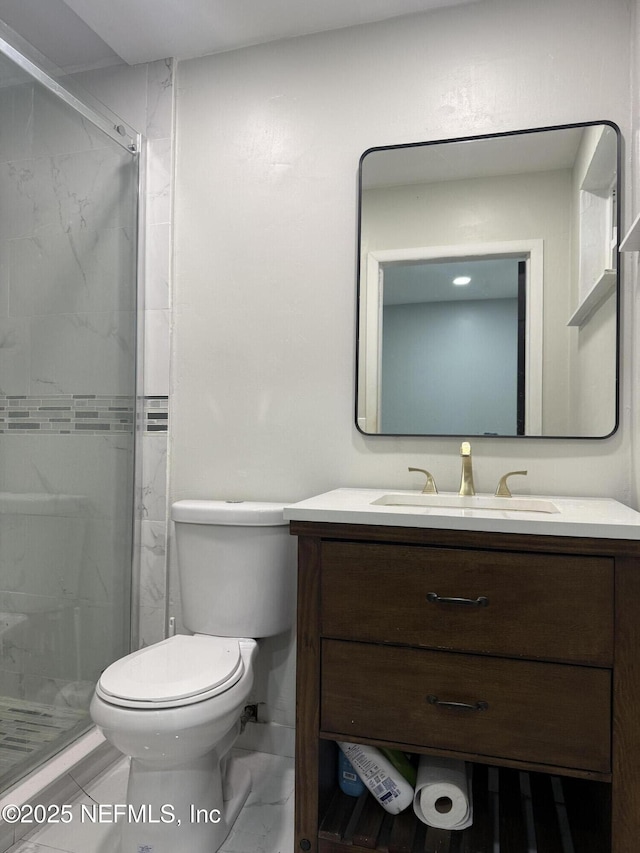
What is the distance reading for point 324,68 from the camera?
192 cm

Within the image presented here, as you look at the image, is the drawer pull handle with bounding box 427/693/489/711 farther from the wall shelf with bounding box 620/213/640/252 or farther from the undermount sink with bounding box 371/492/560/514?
the wall shelf with bounding box 620/213/640/252

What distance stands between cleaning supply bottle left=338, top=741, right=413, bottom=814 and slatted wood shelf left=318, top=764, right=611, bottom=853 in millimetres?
39

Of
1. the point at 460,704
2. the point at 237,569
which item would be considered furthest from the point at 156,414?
the point at 460,704

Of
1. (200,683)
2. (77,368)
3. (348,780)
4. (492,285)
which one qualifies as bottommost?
(348,780)

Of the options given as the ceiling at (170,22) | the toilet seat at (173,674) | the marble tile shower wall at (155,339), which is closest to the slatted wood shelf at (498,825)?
the toilet seat at (173,674)

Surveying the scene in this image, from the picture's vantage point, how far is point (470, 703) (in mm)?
1240

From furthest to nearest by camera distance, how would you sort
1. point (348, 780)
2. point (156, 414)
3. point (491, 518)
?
point (156, 414)
point (348, 780)
point (491, 518)

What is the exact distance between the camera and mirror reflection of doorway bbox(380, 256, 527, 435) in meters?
Result: 1.73

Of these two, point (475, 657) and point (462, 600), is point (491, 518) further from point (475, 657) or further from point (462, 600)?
point (475, 657)

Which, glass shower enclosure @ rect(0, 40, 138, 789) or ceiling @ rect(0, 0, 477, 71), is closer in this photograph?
glass shower enclosure @ rect(0, 40, 138, 789)

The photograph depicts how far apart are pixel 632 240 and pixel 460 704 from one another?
1128 mm

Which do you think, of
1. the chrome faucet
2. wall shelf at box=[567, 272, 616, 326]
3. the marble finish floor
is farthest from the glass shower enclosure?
wall shelf at box=[567, 272, 616, 326]

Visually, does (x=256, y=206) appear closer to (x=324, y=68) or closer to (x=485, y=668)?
(x=324, y=68)

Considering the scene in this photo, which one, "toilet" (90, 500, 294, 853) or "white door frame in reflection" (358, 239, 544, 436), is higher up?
"white door frame in reflection" (358, 239, 544, 436)
